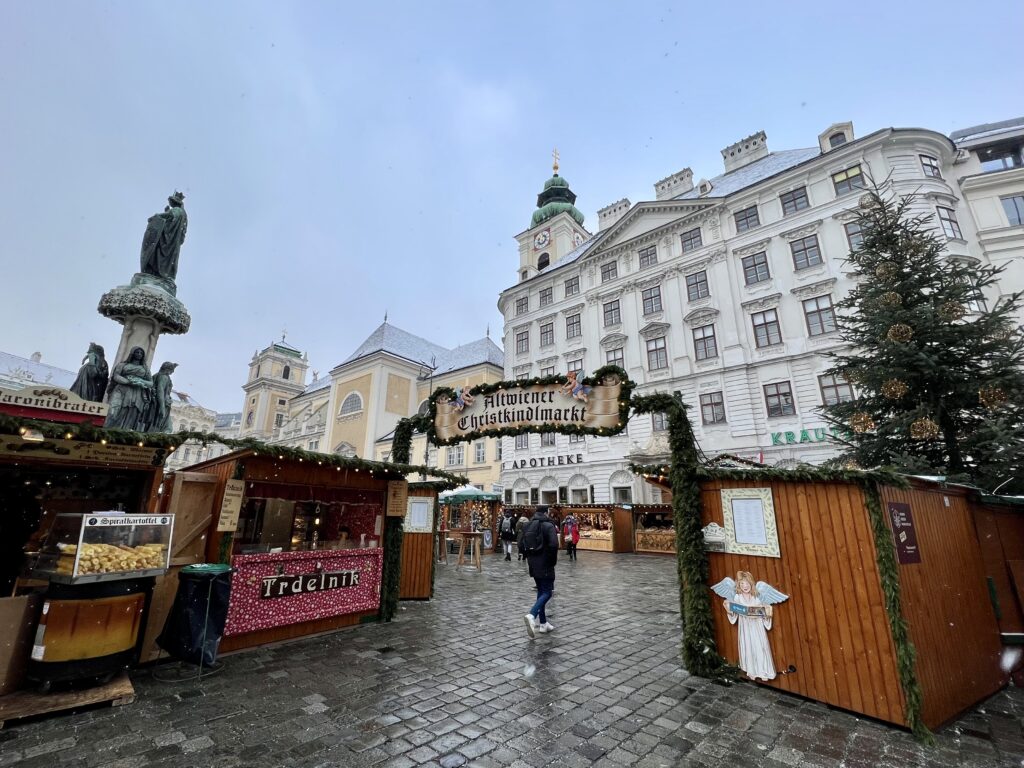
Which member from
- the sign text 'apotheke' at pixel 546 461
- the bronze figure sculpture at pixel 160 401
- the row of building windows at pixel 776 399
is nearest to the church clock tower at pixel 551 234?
the sign text 'apotheke' at pixel 546 461

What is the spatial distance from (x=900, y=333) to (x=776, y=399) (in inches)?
616

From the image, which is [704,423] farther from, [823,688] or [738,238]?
[823,688]

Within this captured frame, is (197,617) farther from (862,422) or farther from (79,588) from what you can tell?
(862,422)

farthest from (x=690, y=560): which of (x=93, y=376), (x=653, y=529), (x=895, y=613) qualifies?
(x=653, y=529)

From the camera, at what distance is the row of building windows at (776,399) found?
20.0 m

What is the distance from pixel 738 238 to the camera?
2511cm

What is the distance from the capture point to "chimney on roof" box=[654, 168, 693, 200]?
1237 inches

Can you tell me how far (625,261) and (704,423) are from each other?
1207 cm

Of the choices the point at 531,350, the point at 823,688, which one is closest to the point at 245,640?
the point at 823,688

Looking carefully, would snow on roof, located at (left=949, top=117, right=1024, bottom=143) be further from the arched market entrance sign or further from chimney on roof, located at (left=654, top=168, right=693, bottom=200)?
the arched market entrance sign

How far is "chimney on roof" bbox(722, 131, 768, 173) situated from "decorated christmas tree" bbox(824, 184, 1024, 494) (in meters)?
25.6

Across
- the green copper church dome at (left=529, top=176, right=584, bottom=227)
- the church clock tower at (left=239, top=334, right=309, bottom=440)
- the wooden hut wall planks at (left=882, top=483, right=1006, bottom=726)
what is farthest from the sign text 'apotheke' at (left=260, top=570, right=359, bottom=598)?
the church clock tower at (left=239, top=334, right=309, bottom=440)

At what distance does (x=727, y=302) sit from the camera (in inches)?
960

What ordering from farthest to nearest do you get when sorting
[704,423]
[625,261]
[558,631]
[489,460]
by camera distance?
[489,460] → [625,261] → [704,423] → [558,631]
